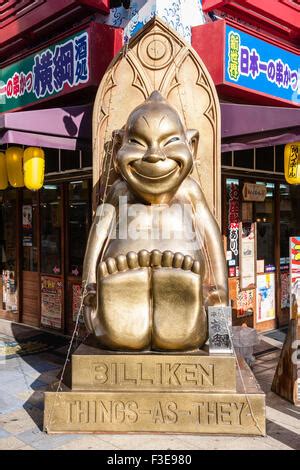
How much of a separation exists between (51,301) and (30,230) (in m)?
1.41

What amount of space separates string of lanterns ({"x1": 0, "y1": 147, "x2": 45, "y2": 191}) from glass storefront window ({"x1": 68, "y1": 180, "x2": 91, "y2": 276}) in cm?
129

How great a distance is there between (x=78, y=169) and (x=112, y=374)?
4091 mm

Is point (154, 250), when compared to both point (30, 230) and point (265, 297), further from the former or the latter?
point (30, 230)

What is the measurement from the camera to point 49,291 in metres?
7.96

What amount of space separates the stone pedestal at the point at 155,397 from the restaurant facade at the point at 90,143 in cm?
261

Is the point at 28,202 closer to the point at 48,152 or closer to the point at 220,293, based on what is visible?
the point at 48,152

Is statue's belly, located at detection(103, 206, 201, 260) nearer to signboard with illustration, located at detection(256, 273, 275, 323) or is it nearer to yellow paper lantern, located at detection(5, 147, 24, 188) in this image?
yellow paper lantern, located at detection(5, 147, 24, 188)

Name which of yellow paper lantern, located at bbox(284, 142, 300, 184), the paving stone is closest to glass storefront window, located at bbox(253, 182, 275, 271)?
yellow paper lantern, located at bbox(284, 142, 300, 184)

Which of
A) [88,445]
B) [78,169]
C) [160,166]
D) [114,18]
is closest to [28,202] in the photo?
[78,169]

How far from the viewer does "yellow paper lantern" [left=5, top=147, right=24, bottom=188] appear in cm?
601

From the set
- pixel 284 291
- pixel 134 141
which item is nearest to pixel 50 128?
pixel 134 141

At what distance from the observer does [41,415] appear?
444cm

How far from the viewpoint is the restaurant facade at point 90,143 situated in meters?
5.61

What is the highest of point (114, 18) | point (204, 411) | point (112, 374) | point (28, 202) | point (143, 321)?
point (114, 18)
